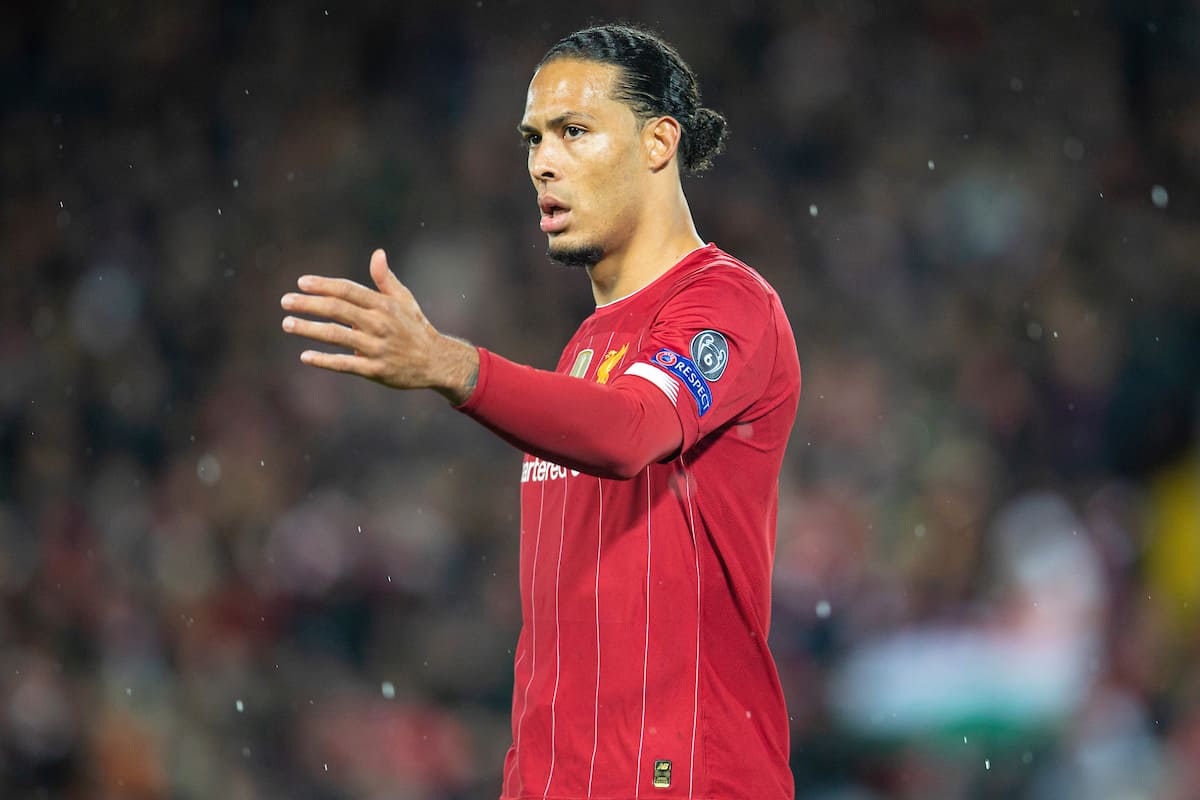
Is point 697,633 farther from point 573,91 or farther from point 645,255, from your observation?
point 573,91

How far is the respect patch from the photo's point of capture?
2365 millimetres

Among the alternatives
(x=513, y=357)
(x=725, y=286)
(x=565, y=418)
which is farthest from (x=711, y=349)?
(x=513, y=357)

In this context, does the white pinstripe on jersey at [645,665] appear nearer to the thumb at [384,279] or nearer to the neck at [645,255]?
the neck at [645,255]

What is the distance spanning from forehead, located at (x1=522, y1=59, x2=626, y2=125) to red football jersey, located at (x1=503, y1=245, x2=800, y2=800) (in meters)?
0.43

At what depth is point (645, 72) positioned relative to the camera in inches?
115

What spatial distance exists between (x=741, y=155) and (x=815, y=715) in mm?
3040

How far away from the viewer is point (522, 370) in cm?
216

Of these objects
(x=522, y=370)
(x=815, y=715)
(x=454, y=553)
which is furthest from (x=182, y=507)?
(x=522, y=370)

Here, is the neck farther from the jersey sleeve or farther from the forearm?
the forearm

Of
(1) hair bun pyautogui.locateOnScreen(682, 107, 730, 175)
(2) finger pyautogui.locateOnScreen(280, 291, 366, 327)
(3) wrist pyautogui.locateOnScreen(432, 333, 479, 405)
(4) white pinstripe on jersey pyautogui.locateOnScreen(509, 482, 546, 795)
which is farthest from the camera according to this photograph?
(1) hair bun pyautogui.locateOnScreen(682, 107, 730, 175)

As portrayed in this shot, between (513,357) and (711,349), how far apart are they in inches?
183

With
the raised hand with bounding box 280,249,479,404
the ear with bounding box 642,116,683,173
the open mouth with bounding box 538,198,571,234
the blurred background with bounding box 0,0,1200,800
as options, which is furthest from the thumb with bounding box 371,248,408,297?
the blurred background with bounding box 0,0,1200,800

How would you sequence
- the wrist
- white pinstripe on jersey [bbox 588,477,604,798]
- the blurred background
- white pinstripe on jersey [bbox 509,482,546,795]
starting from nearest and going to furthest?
the wrist, white pinstripe on jersey [bbox 588,477,604,798], white pinstripe on jersey [bbox 509,482,546,795], the blurred background

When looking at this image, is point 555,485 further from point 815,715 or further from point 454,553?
point 454,553
